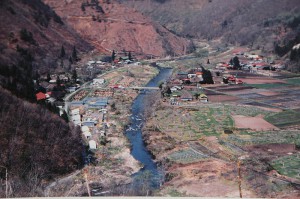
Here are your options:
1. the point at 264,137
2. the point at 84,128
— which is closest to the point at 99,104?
the point at 84,128

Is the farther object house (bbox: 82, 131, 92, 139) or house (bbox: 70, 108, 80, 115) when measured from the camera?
house (bbox: 70, 108, 80, 115)

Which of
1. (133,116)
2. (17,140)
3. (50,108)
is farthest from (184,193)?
(133,116)

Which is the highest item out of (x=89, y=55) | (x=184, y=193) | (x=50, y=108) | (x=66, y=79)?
(x=89, y=55)

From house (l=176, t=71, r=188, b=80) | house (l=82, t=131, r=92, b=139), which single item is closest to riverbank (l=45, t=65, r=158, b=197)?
house (l=82, t=131, r=92, b=139)

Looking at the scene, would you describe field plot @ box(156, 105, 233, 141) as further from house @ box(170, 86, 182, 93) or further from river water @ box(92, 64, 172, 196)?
house @ box(170, 86, 182, 93)

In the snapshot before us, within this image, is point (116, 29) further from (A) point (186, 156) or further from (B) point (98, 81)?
(A) point (186, 156)

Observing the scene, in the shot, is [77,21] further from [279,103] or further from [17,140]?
[17,140]
